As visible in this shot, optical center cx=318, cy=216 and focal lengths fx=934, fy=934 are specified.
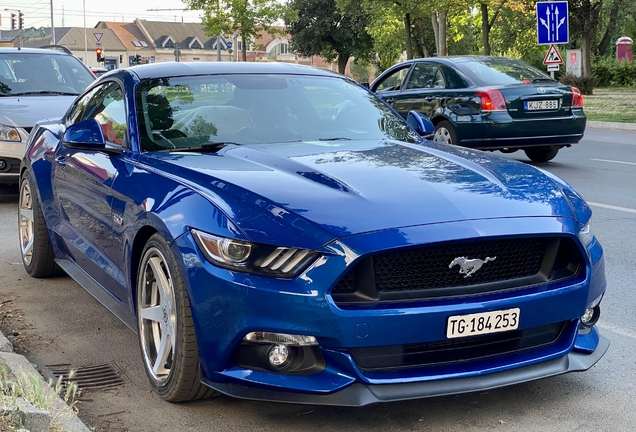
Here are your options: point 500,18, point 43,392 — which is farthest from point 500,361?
point 500,18

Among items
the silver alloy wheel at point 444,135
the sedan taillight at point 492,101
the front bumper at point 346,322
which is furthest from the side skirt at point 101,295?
the silver alloy wheel at point 444,135

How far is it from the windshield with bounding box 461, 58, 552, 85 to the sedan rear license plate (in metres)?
0.48

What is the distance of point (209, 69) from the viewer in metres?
5.36

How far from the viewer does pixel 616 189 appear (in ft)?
35.0

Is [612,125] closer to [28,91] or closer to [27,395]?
[28,91]

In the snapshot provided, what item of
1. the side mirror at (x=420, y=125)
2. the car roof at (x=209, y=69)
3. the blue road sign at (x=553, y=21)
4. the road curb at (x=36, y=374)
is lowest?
the road curb at (x=36, y=374)

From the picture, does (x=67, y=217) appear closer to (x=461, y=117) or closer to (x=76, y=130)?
(x=76, y=130)

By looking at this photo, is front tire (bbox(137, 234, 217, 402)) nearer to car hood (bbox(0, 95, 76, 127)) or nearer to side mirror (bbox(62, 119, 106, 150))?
side mirror (bbox(62, 119, 106, 150))

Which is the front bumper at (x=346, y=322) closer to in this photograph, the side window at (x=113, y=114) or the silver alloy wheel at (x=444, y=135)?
the side window at (x=113, y=114)

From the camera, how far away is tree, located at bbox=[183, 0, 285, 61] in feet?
189

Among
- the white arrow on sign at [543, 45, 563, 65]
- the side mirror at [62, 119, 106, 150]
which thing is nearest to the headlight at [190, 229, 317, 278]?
the side mirror at [62, 119, 106, 150]

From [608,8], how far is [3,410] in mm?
66402

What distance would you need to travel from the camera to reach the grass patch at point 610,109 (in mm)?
22547

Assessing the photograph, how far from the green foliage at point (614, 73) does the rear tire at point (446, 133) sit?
33371 millimetres
